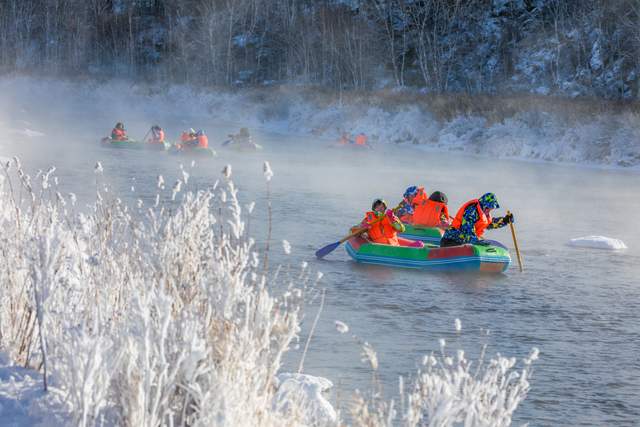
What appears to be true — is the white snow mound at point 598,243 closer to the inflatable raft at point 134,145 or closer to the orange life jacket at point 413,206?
the orange life jacket at point 413,206

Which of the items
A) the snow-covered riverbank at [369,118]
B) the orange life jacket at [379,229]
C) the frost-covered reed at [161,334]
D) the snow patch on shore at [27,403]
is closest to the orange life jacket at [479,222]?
the orange life jacket at [379,229]

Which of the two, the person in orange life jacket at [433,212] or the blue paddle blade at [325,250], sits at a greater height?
the person in orange life jacket at [433,212]

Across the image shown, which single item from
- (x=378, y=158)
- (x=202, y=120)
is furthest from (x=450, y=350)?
(x=202, y=120)

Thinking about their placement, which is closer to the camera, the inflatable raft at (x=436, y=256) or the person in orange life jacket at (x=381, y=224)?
the inflatable raft at (x=436, y=256)

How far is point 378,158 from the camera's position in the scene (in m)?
33.4

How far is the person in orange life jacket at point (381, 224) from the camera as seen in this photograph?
14328 millimetres

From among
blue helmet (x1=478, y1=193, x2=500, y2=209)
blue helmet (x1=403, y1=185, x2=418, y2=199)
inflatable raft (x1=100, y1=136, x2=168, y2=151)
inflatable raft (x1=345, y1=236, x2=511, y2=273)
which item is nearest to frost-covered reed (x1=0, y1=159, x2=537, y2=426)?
inflatable raft (x1=345, y1=236, x2=511, y2=273)

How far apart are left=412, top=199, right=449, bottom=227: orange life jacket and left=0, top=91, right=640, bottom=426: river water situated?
1.15m

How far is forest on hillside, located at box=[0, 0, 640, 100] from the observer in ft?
151

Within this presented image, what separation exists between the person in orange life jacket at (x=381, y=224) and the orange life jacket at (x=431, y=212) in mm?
2353

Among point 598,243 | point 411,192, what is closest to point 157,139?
point 411,192

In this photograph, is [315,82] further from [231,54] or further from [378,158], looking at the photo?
[378,158]

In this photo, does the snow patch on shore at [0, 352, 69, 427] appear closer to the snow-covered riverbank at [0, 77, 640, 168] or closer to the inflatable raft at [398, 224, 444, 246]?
the inflatable raft at [398, 224, 444, 246]

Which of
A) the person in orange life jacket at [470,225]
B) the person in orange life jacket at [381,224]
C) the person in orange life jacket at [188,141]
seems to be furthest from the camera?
the person in orange life jacket at [188,141]
